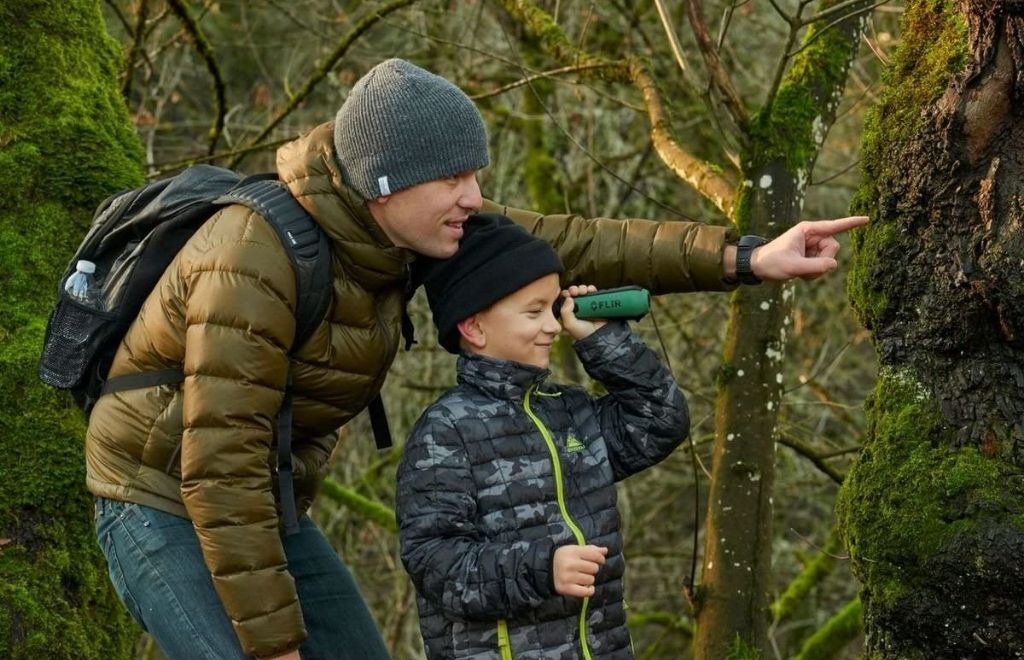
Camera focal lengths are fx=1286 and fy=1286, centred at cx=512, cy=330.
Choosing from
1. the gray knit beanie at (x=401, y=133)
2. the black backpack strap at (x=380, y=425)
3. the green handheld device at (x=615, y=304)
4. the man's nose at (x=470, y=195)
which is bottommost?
the black backpack strap at (x=380, y=425)

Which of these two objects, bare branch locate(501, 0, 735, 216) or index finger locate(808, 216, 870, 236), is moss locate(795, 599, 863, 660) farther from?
index finger locate(808, 216, 870, 236)

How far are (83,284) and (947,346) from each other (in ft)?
6.39

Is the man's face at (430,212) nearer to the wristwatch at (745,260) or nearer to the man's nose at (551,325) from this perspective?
the man's nose at (551,325)

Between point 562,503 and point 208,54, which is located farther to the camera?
point 208,54

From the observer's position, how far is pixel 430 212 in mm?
2945

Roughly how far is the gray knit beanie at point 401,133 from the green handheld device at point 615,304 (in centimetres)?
45

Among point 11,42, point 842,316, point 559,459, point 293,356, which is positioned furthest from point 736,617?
point 842,316

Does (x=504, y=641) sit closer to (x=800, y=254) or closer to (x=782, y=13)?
(x=800, y=254)

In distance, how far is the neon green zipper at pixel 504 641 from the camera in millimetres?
2920

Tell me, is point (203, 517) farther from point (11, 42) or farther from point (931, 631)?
point (11, 42)

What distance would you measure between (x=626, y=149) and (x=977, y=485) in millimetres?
6233

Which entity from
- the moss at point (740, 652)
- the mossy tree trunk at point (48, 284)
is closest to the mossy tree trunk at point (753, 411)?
the moss at point (740, 652)

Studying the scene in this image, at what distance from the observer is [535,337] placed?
10.2 feet

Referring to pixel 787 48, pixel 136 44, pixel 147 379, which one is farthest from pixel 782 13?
pixel 136 44
